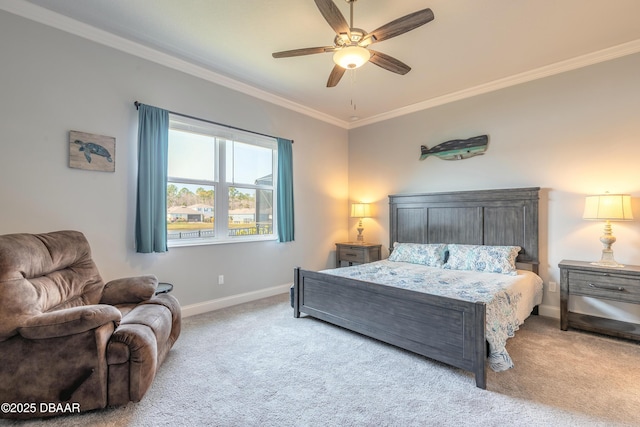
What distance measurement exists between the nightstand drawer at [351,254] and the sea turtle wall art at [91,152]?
349 centimetres

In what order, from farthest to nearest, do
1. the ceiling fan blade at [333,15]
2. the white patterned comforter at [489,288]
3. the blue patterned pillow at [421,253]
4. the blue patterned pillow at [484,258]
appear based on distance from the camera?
the blue patterned pillow at [421,253]
the blue patterned pillow at [484,258]
the white patterned comforter at [489,288]
the ceiling fan blade at [333,15]

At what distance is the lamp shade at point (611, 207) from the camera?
2.86 m

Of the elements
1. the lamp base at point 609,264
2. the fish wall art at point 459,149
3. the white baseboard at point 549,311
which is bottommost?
the white baseboard at point 549,311

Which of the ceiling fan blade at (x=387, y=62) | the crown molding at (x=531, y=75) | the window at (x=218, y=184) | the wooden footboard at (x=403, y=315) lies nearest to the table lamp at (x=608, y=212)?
the crown molding at (x=531, y=75)

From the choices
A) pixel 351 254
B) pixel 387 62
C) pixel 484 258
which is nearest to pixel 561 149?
pixel 484 258

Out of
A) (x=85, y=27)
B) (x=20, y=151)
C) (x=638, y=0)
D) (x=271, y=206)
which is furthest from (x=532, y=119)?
(x=20, y=151)

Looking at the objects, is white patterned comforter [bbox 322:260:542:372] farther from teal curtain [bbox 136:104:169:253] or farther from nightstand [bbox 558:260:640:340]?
teal curtain [bbox 136:104:169:253]

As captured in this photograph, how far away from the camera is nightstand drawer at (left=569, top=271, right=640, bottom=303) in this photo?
2.73m

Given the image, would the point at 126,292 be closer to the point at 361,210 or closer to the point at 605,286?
the point at 361,210

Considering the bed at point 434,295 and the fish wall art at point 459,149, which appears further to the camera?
the fish wall art at point 459,149

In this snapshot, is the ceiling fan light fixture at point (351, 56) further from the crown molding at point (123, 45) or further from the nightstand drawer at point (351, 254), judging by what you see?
the nightstand drawer at point (351, 254)

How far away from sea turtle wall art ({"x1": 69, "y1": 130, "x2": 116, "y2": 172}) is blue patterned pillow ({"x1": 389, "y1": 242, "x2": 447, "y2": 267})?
3.67m

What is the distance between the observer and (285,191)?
14.5ft

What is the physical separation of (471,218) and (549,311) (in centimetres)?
139
